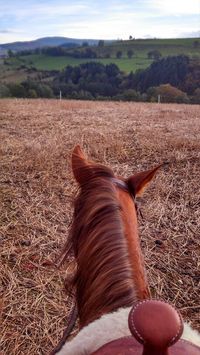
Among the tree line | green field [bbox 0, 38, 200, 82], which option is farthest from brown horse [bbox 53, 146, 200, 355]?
green field [bbox 0, 38, 200, 82]

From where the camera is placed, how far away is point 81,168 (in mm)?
1757

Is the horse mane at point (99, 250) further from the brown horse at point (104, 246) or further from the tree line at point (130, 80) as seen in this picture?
the tree line at point (130, 80)

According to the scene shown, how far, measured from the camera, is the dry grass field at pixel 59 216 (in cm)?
287

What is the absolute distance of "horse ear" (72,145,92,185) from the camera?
67.3 inches

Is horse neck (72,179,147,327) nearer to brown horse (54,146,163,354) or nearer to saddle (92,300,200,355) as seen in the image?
brown horse (54,146,163,354)

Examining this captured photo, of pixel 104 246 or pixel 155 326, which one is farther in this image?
pixel 104 246

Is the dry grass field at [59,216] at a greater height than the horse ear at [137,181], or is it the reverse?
the horse ear at [137,181]

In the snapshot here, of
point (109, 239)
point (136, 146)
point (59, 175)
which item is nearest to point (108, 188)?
point (109, 239)

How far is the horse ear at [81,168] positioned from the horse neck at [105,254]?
3.0 inches

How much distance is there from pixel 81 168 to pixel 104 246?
400mm

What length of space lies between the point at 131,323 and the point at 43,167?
13.9 ft

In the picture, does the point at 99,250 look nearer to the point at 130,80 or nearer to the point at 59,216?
the point at 59,216

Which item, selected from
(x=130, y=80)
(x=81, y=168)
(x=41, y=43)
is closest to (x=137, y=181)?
(x=81, y=168)

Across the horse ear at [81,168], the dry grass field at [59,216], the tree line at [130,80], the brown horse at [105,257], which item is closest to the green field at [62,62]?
the tree line at [130,80]
